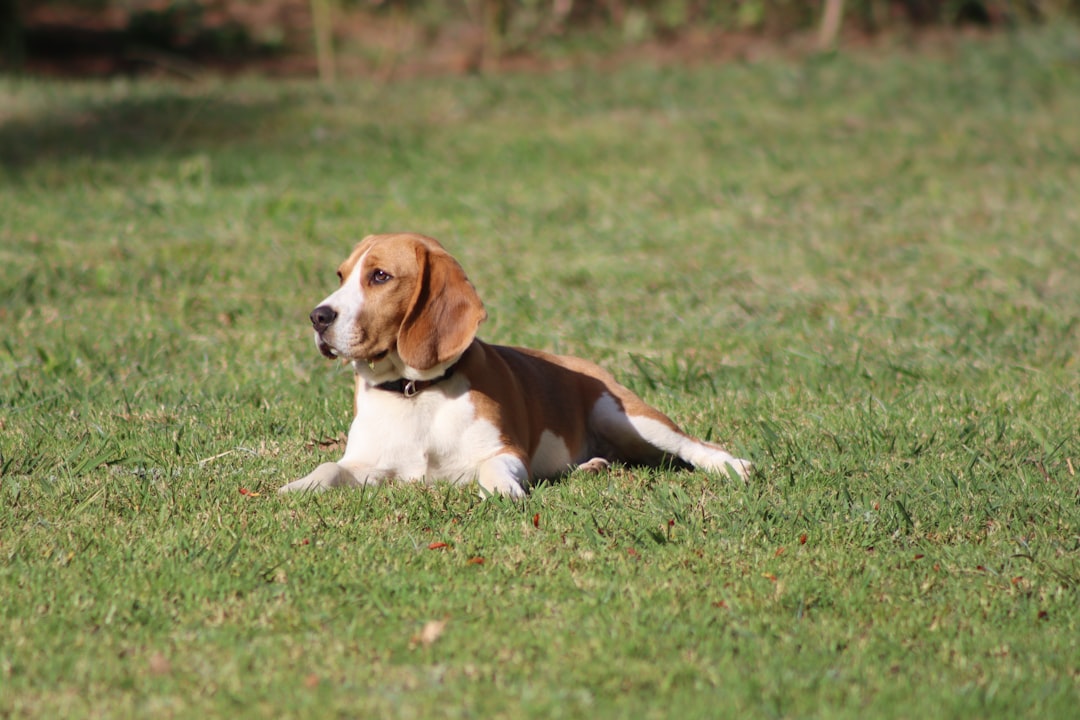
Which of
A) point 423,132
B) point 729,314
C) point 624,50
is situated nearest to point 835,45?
point 624,50

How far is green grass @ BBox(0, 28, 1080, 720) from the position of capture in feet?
12.0

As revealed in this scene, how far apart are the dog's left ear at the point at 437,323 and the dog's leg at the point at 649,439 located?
103cm

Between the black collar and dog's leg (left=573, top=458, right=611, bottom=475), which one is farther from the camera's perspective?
dog's leg (left=573, top=458, right=611, bottom=475)

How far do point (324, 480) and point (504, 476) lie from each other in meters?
0.69

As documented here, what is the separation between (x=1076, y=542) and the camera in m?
4.69

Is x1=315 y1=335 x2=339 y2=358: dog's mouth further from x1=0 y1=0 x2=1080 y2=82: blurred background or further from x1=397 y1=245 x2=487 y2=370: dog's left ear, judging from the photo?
x1=0 y1=0 x2=1080 y2=82: blurred background

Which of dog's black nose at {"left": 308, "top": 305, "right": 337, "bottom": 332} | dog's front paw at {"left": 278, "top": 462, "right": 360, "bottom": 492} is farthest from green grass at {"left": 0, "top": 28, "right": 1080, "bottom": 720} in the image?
dog's black nose at {"left": 308, "top": 305, "right": 337, "bottom": 332}

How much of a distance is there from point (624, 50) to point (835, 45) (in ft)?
10.2

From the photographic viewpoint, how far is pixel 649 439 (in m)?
5.75

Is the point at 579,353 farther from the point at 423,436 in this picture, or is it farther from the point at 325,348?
the point at 325,348

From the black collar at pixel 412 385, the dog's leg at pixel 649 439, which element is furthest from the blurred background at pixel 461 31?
the black collar at pixel 412 385

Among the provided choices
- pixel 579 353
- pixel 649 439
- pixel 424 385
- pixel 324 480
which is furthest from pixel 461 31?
pixel 324 480

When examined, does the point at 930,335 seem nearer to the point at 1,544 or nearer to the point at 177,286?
the point at 177,286

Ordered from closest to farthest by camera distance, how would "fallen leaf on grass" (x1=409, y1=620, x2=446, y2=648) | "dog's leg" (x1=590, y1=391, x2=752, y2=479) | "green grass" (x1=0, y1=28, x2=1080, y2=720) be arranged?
"green grass" (x1=0, y1=28, x2=1080, y2=720) → "fallen leaf on grass" (x1=409, y1=620, x2=446, y2=648) → "dog's leg" (x1=590, y1=391, x2=752, y2=479)
